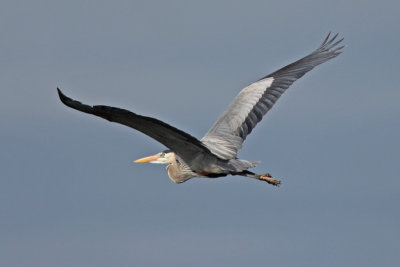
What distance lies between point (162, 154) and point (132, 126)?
3735 millimetres

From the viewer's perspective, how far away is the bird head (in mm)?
15369

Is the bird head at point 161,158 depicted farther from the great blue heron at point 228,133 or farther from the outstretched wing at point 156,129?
the outstretched wing at point 156,129

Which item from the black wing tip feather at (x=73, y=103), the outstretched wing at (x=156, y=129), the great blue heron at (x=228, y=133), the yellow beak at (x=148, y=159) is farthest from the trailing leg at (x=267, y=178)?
A: the black wing tip feather at (x=73, y=103)

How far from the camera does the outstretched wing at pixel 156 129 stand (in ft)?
36.8

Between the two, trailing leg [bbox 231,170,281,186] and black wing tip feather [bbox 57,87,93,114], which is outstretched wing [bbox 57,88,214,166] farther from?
trailing leg [bbox 231,170,281,186]

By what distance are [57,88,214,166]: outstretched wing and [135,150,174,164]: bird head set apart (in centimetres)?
110

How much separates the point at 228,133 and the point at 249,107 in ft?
2.57

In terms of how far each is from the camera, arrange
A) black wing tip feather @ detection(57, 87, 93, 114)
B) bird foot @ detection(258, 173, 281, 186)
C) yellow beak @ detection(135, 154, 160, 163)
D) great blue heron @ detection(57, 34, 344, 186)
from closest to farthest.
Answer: black wing tip feather @ detection(57, 87, 93, 114) → great blue heron @ detection(57, 34, 344, 186) → bird foot @ detection(258, 173, 281, 186) → yellow beak @ detection(135, 154, 160, 163)

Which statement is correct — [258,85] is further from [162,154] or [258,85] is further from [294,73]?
[162,154]


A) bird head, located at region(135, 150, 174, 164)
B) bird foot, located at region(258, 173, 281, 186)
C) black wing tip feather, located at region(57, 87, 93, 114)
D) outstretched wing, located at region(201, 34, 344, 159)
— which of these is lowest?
black wing tip feather, located at region(57, 87, 93, 114)

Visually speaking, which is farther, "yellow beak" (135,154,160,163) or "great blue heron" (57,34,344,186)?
"yellow beak" (135,154,160,163)

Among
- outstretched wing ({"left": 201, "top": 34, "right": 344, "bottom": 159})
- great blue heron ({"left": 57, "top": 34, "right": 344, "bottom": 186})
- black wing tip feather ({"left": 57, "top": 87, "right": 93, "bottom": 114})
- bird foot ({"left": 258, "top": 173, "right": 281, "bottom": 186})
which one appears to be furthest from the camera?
bird foot ({"left": 258, "top": 173, "right": 281, "bottom": 186})

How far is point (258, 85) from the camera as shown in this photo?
16.2m

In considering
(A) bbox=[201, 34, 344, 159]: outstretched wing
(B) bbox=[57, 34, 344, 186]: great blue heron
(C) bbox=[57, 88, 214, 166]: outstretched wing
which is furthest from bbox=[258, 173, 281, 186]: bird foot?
(C) bbox=[57, 88, 214, 166]: outstretched wing
